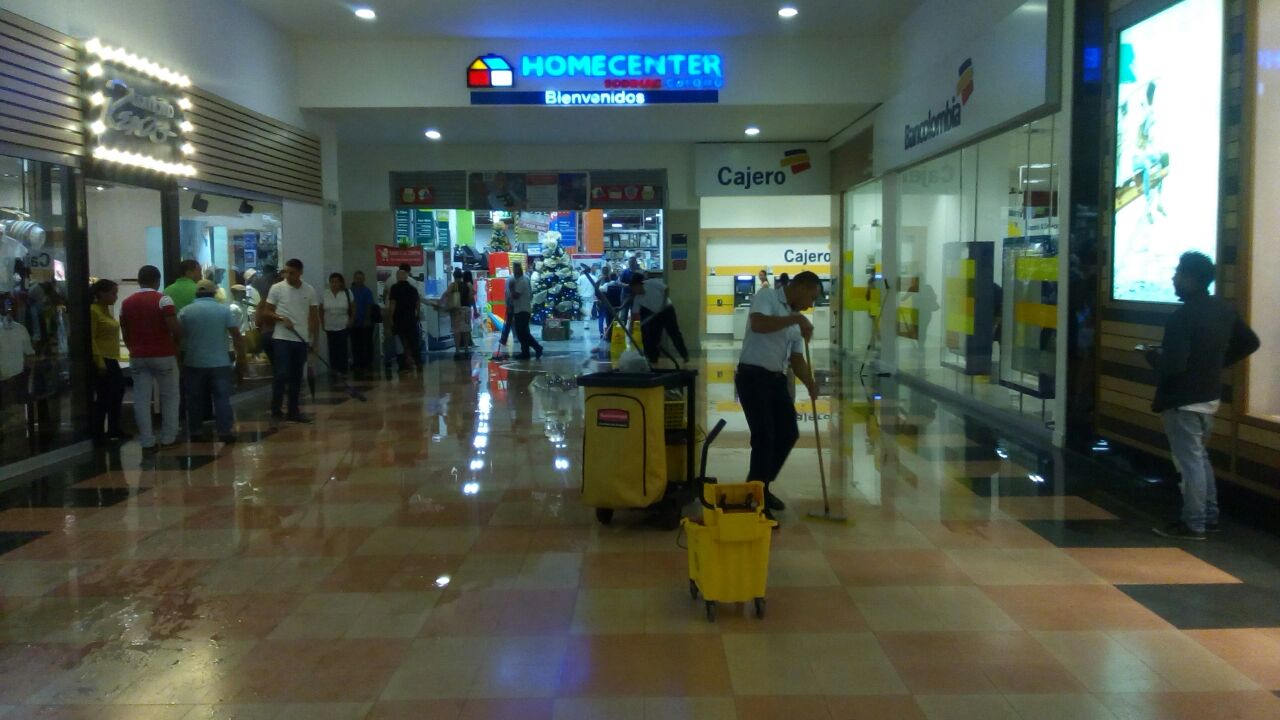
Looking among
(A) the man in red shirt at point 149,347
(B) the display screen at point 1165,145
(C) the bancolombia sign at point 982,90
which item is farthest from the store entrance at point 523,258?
(B) the display screen at point 1165,145

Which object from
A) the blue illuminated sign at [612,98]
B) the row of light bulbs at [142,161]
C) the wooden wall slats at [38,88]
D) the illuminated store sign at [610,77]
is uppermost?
the illuminated store sign at [610,77]

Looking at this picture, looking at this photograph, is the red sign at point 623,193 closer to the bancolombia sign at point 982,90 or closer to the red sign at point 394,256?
the red sign at point 394,256

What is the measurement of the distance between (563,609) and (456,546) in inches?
51.2

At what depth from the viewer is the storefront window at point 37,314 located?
301 inches

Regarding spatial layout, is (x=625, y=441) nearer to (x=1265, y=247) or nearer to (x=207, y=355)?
(x=1265, y=247)

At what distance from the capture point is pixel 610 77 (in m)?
13.7

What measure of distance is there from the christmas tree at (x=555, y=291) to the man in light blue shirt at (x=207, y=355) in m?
13.1

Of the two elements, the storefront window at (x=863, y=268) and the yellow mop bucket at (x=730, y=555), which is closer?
the yellow mop bucket at (x=730, y=555)

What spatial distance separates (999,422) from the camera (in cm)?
983

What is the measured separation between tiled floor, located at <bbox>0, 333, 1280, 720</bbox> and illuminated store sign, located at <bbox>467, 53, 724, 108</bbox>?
7.28m

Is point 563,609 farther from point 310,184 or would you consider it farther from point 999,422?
point 310,184

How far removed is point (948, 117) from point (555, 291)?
12.6 m

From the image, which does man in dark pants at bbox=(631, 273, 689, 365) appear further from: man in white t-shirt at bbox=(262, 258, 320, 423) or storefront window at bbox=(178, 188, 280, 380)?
man in white t-shirt at bbox=(262, 258, 320, 423)

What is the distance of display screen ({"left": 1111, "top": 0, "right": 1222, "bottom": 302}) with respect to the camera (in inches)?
261
